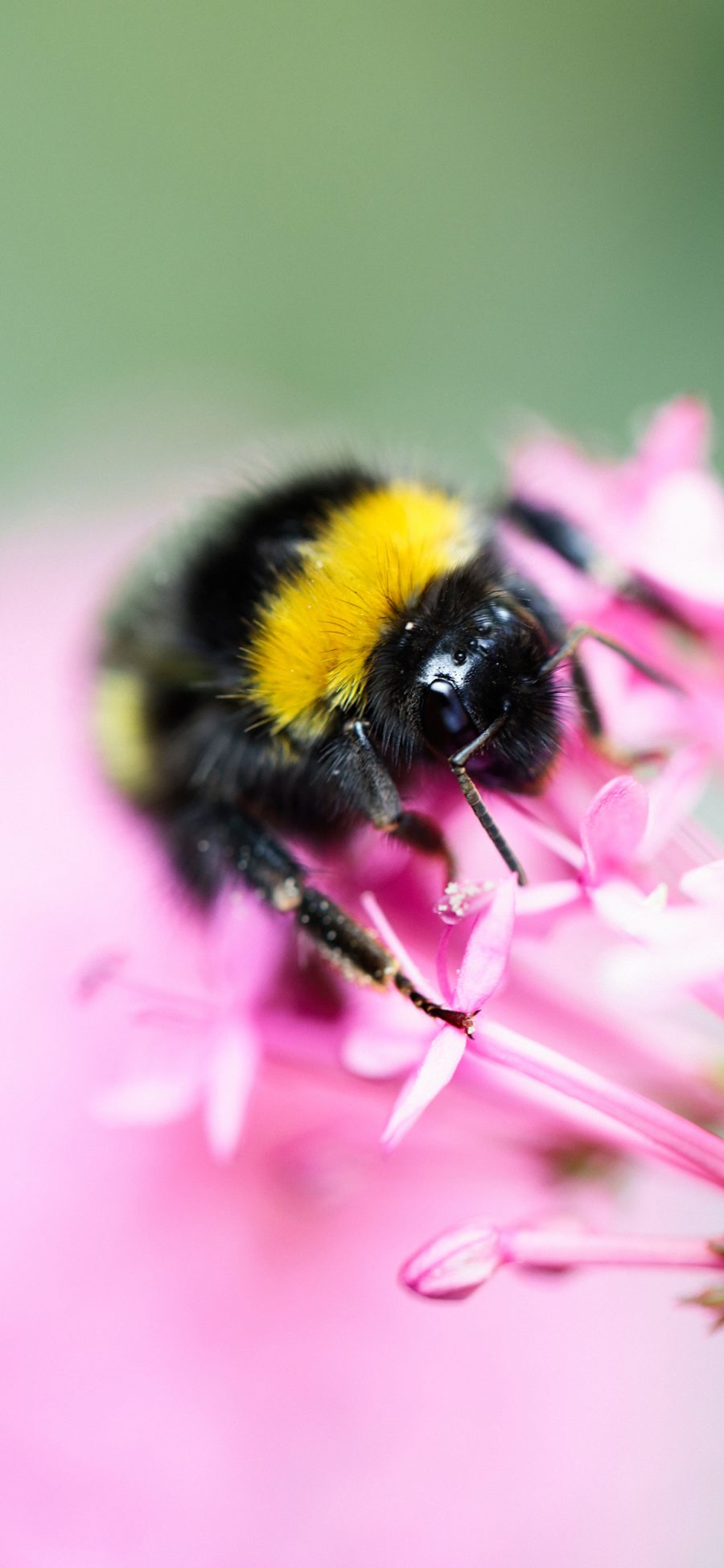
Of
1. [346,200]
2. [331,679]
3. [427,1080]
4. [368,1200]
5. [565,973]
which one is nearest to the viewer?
[427,1080]

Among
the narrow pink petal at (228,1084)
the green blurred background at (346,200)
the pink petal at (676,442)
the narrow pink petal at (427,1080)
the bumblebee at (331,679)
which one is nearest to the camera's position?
the narrow pink petal at (427,1080)

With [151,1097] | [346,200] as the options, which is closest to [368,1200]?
[151,1097]

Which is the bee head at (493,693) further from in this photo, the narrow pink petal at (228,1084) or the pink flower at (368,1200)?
the narrow pink petal at (228,1084)

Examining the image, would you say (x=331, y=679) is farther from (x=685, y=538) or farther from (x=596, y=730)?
(x=685, y=538)

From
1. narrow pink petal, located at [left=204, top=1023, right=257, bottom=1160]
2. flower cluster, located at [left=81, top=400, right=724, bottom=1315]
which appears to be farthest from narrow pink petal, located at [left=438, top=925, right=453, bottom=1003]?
narrow pink petal, located at [left=204, top=1023, right=257, bottom=1160]

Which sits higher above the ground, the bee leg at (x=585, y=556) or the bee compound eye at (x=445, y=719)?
the bee leg at (x=585, y=556)

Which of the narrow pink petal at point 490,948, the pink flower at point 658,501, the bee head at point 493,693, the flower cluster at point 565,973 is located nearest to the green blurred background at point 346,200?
the pink flower at point 658,501
